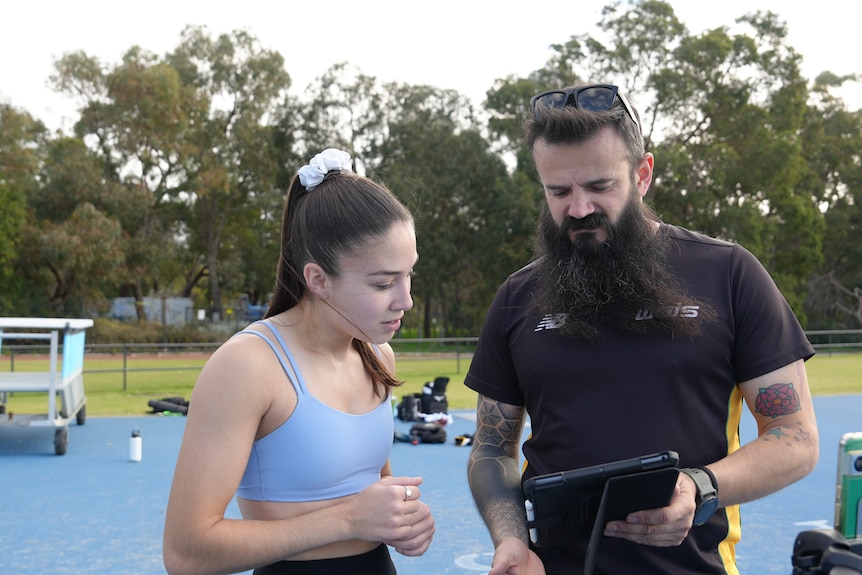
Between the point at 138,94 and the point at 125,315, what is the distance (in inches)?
414

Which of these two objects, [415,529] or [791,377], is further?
[791,377]

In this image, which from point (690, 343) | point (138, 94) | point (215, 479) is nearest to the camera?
point (215, 479)

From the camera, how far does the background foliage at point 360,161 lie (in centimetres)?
3816

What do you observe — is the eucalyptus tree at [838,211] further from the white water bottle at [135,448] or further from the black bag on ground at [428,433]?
the white water bottle at [135,448]

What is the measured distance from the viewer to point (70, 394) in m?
11.0

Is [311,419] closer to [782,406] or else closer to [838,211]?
[782,406]

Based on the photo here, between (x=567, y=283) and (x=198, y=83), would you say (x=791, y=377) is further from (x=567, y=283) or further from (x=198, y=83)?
(x=198, y=83)

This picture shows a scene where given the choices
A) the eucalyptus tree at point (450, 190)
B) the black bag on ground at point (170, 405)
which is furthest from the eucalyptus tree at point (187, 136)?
the black bag on ground at point (170, 405)

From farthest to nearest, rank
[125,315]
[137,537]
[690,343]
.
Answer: [125,315] → [137,537] → [690,343]

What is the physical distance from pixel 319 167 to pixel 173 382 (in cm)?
1775

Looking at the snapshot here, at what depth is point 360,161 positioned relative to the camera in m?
42.4

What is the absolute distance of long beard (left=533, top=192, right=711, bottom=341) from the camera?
246cm

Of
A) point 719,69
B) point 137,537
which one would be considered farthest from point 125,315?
point 137,537

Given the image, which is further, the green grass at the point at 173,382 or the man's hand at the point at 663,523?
the green grass at the point at 173,382
